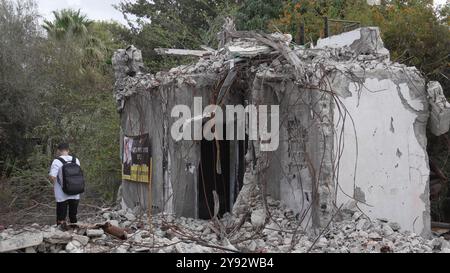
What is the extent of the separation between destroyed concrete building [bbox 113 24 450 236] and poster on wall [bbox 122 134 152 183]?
747 mm

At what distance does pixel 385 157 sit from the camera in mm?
7918

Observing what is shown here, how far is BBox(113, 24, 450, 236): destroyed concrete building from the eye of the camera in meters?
7.54

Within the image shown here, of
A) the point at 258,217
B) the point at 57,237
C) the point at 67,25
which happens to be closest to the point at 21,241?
the point at 57,237

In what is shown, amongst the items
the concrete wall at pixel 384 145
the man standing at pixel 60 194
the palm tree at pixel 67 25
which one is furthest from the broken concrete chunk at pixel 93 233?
the palm tree at pixel 67 25

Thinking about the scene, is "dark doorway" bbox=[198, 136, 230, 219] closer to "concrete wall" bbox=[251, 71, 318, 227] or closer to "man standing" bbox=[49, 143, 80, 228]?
"concrete wall" bbox=[251, 71, 318, 227]

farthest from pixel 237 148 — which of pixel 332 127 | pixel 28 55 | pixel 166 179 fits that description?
pixel 28 55

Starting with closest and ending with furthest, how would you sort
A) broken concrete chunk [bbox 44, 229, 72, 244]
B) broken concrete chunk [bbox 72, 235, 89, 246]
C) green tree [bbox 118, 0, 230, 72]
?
broken concrete chunk [bbox 44, 229, 72, 244], broken concrete chunk [bbox 72, 235, 89, 246], green tree [bbox 118, 0, 230, 72]

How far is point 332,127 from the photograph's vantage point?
24.6 ft

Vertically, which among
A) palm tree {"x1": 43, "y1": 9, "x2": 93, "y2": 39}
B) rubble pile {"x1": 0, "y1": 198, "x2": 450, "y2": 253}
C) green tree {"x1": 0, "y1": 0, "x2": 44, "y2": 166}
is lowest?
rubble pile {"x1": 0, "y1": 198, "x2": 450, "y2": 253}

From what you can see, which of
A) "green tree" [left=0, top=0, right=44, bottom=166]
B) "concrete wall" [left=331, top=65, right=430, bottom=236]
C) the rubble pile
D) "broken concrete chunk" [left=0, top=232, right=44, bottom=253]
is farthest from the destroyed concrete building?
"green tree" [left=0, top=0, right=44, bottom=166]

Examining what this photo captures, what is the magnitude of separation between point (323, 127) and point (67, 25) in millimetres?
17136

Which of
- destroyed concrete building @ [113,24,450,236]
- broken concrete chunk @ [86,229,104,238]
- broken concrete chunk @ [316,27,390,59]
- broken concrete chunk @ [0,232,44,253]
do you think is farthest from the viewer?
broken concrete chunk @ [316,27,390,59]

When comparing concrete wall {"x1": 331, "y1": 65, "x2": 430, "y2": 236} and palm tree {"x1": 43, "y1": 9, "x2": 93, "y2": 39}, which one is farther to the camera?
palm tree {"x1": 43, "y1": 9, "x2": 93, "y2": 39}

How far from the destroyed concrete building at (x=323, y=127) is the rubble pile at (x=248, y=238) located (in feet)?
0.64
